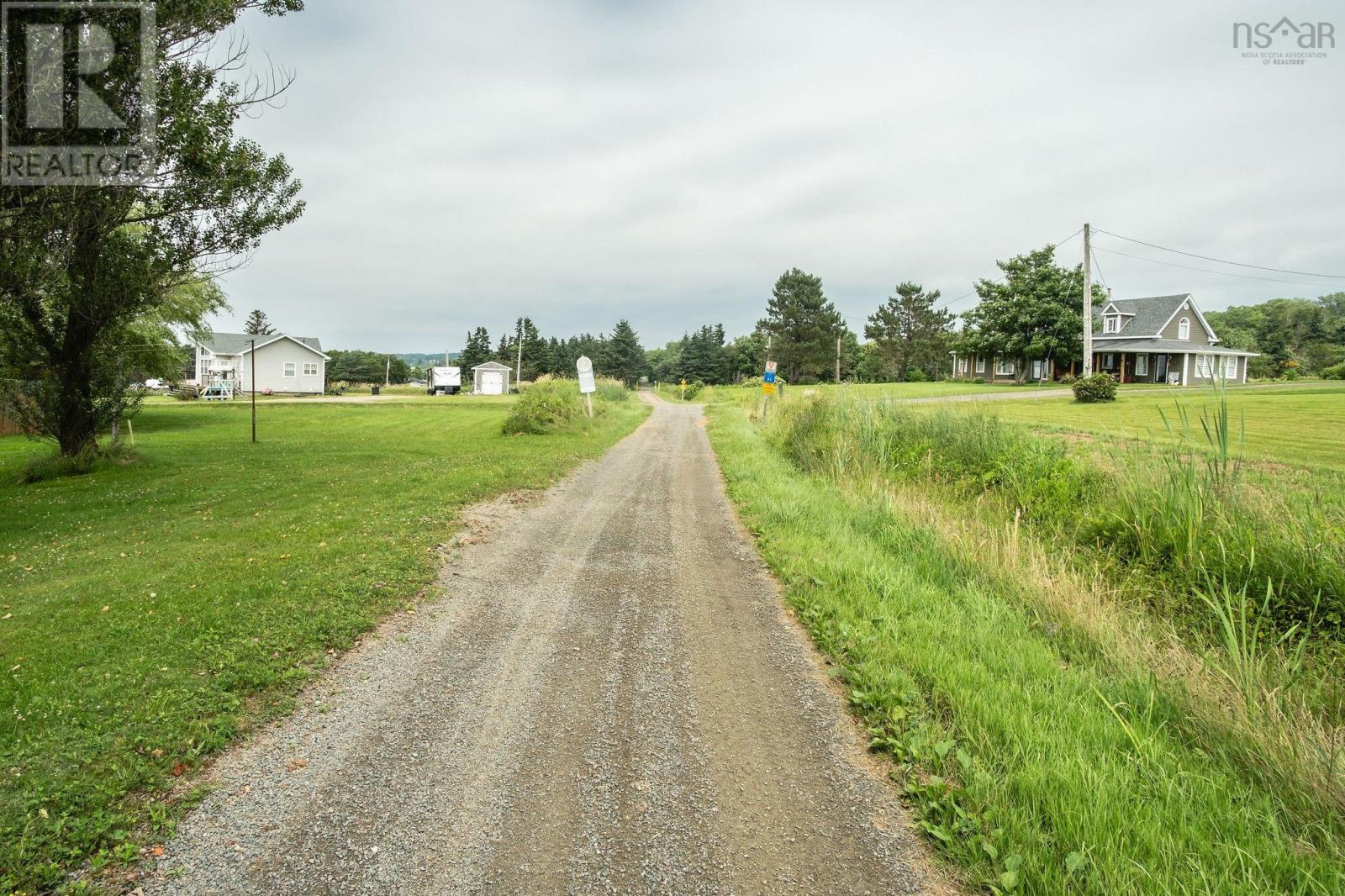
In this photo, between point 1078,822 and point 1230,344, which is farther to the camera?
point 1230,344

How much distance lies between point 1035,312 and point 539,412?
35825 mm

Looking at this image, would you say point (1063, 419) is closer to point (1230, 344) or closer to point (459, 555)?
point (459, 555)

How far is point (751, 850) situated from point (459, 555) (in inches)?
192

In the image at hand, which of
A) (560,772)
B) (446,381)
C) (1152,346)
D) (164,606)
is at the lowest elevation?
(560,772)

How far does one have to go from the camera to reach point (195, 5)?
28.2ft

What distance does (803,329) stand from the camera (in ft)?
226

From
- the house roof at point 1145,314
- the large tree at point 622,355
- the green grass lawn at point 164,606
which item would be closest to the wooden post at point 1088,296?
the house roof at point 1145,314

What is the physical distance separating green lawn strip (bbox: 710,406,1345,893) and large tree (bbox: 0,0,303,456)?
35.4 ft

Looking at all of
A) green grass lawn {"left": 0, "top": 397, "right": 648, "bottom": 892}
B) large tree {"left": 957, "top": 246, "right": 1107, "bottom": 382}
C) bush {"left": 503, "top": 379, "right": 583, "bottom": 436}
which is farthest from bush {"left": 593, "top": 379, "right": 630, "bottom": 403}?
large tree {"left": 957, "top": 246, "right": 1107, "bottom": 382}

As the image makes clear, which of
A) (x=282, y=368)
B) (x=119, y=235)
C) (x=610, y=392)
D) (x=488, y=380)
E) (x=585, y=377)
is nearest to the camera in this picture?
(x=119, y=235)

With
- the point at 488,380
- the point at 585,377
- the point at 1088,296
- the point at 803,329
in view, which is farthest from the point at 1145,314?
the point at 488,380

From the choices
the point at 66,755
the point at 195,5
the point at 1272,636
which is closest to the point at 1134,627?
the point at 1272,636

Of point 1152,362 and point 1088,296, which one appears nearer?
point 1088,296

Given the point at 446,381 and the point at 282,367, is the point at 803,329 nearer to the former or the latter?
the point at 446,381
